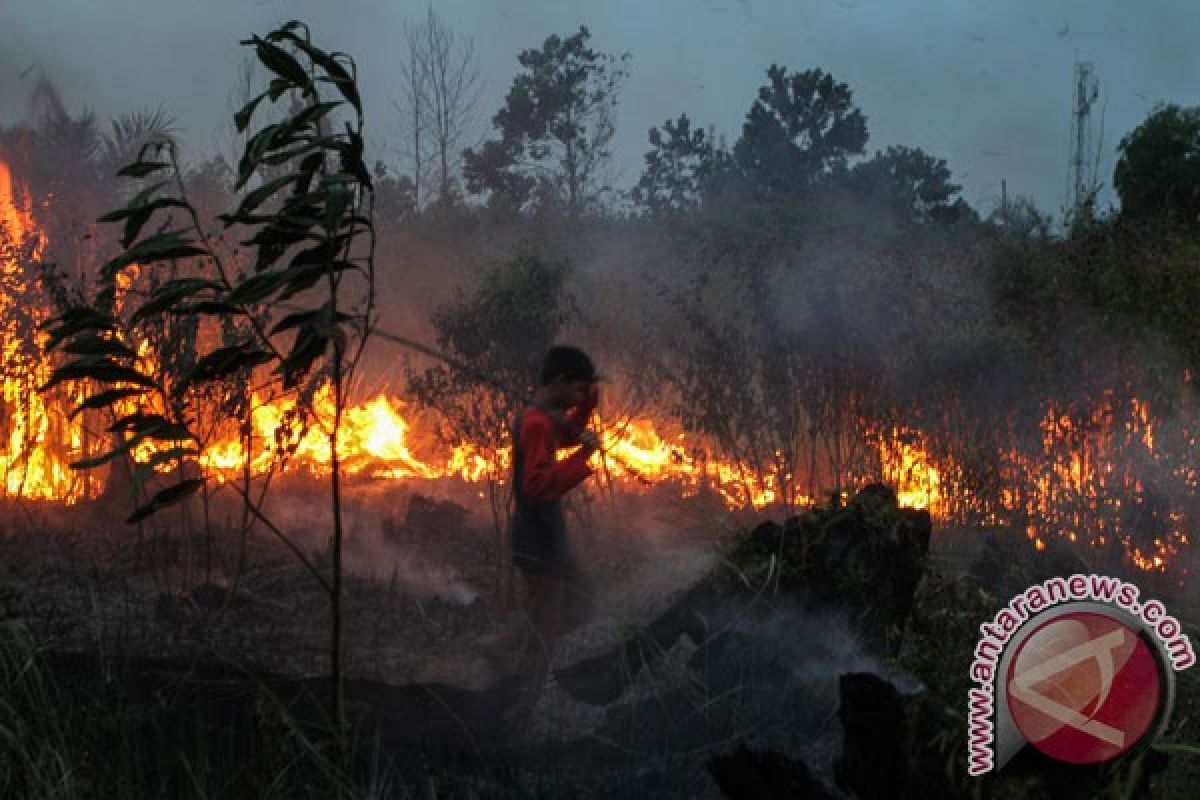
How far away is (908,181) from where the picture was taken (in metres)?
26.0

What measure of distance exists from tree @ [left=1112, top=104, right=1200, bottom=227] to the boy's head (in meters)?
13.7

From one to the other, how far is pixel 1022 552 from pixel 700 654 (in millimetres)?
3944

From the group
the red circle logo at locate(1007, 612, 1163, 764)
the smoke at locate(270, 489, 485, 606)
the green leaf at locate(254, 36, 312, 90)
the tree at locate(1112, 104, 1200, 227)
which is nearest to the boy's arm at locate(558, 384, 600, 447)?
the smoke at locate(270, 489, 485, 606)

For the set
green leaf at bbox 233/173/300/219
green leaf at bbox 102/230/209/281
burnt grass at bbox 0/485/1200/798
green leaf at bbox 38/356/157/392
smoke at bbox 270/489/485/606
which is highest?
green leaf at bbox 233/173/300/219

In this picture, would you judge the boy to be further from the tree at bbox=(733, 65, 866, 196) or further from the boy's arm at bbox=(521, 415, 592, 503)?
the tree at bbox=(733, 65, 866, 196)

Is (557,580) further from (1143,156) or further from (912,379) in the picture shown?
(1143,156)

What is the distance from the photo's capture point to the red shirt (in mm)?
5047

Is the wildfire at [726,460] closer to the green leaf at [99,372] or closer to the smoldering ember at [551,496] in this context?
the smoldering ember at [551,496]

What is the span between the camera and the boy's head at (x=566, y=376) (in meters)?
5.29

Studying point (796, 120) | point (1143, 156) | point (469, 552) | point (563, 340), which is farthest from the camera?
point (796, 120)

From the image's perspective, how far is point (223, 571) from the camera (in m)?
7.69

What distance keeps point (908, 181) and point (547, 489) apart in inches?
889

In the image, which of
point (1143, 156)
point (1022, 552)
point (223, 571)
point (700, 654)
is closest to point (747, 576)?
point (700, 654)

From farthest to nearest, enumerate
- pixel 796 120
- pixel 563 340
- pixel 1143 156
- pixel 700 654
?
1. pixel 796 120
2. pixel 1143 156
3. pixel 563 340
4. pixel 700 654
